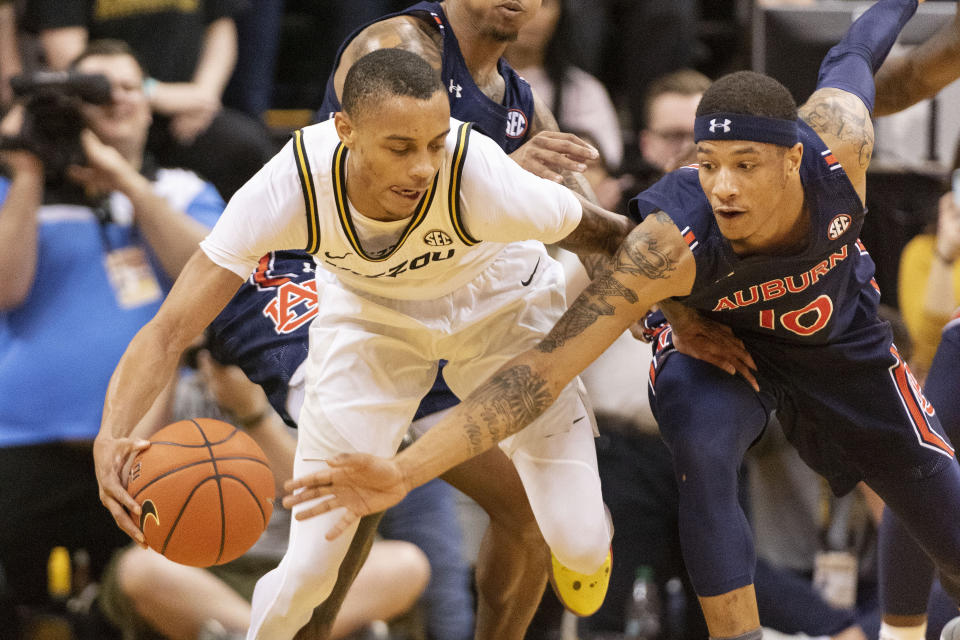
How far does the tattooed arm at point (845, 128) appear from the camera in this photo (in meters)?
4.03

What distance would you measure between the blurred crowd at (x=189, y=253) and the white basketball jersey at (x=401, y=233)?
4.53 feet

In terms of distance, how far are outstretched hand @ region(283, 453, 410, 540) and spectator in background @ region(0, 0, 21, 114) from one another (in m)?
3.32

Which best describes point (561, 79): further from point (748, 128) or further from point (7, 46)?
point (748, 128)

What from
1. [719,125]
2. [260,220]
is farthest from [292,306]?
[719,125]

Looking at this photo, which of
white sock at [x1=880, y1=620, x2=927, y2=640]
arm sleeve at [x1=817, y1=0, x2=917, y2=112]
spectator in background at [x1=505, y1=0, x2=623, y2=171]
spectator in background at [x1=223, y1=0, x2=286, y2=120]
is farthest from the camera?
spectator in background at [x1=223, y1=0, x2=286, y2=120]

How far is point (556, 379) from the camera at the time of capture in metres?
3.87

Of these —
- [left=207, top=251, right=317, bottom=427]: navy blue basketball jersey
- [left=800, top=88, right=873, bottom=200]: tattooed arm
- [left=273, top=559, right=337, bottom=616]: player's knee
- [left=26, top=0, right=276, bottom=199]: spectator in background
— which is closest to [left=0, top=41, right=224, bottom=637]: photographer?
[left=207, top=251, right=317, bottom=427]: navy blue basketball jersey

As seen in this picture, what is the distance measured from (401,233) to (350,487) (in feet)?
2.42

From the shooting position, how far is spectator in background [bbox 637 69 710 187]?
5996 mm

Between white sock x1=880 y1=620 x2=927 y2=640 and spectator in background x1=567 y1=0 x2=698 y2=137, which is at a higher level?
spectator in background x1=567 y1=0 x2=698 y2=137

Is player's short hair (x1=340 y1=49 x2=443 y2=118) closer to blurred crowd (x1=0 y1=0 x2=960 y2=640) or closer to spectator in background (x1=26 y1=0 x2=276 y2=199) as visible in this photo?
blurred crowd (x1=0 y1=0 x2=960 y2=640)

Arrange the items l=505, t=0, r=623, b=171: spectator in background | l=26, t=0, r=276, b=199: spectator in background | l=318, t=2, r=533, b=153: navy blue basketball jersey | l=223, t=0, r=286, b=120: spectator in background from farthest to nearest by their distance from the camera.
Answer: l=223, t=0, r=286, b=120: spectator in background → l=505, t=0, r=623, b=171: spectator in background → l=26, t=0, r=276, b=199: spectator in background → l=318, t=2, r=533, b=153: navy blue basketball jersey

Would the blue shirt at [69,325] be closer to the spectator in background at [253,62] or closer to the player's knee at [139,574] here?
the player's knee at [139,574]

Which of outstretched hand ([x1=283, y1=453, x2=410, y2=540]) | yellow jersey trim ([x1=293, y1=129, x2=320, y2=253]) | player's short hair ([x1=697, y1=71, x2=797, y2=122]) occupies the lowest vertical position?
outstretched hand ([x1=283, y1=453, x2=410, y2=540])
